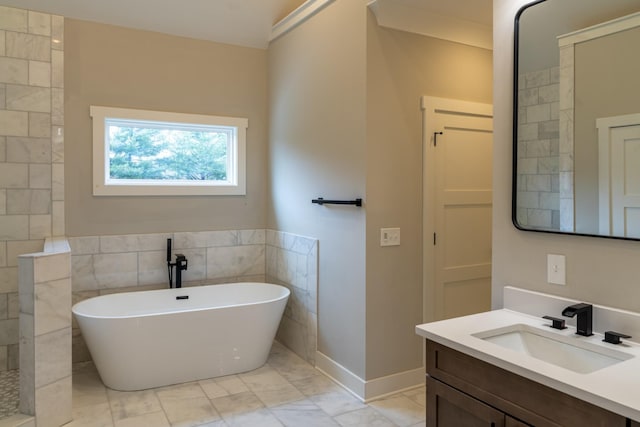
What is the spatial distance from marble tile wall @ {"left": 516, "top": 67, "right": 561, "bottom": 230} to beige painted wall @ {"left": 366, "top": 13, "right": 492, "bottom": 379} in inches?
44.9

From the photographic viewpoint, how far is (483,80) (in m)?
3.51

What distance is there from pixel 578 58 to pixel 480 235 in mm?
1903

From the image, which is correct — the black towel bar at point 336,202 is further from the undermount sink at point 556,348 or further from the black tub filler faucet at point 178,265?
the undermount sink at point 556,348

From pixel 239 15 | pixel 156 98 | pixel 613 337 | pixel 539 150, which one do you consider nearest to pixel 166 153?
pixel 156 98

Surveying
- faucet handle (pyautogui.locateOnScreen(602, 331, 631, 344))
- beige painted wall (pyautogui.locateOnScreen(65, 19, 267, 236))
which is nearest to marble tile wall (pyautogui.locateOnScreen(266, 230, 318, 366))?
beige painted wall (pyautogui.locateOnScreen(65, 19, 267, 236))

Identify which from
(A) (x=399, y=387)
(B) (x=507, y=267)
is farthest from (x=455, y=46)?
(A) (x=399, y=387)

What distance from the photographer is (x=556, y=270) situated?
6.25ft

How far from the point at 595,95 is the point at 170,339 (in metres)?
2.90

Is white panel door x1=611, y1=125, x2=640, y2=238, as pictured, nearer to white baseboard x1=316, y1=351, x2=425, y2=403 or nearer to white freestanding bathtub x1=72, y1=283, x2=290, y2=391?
white baseboard x1=316, y1=351, x2=425, y2=403

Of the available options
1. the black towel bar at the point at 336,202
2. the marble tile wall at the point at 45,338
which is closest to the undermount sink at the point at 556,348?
the black towel bar at the point at 336,202

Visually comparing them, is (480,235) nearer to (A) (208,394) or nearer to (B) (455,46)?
(B) (455,46)

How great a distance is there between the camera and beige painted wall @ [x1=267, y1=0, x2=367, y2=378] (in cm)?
310

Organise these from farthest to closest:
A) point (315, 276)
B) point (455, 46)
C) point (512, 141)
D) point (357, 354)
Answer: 1. point (315, 276)
2. point (455, 46)
3. point (357, 354)
4. point (512, 141)

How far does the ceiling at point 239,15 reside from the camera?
304 cm
